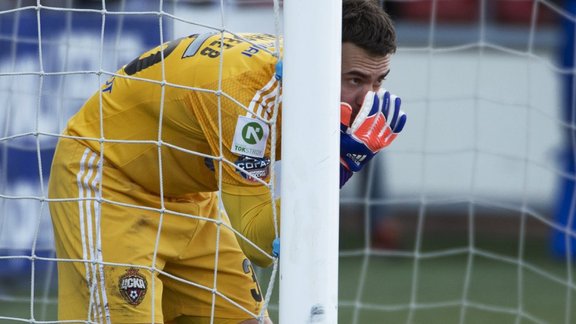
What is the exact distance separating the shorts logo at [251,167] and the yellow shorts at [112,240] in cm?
31

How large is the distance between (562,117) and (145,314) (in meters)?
5.65

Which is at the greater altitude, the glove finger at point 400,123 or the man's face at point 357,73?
the man's face at point 357,73

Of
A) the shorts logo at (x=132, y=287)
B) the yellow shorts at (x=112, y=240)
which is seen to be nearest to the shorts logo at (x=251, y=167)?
the yellow shorts at (x=112, y=240)

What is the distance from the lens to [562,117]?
809 centimetres

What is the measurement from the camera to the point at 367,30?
9.12 feet

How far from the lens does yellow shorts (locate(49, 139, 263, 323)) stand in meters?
3.03

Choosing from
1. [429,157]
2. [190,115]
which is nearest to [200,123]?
[190,115]

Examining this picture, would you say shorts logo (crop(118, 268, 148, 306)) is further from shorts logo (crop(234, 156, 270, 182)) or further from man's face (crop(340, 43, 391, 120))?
man's face (crop(340, 43, 391, 120))

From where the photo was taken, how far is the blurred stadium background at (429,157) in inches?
220

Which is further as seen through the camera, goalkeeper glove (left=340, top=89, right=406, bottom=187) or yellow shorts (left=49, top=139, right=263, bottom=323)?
yellow shorts (left=49, top=139, right=263, bottom=323)

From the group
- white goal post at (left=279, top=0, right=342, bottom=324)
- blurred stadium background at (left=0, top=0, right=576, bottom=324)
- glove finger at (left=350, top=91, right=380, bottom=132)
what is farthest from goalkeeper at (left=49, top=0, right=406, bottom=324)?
blurred stadium background at (left=0, top=0, right=576, bottom=324)

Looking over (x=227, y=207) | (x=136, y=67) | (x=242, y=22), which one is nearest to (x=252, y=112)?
(x=227, y=207)

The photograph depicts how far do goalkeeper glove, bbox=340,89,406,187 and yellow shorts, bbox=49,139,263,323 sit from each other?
0.50 meters

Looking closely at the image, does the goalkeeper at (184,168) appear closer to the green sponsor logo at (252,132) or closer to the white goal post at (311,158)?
the green sponsor logo at (252,132)
